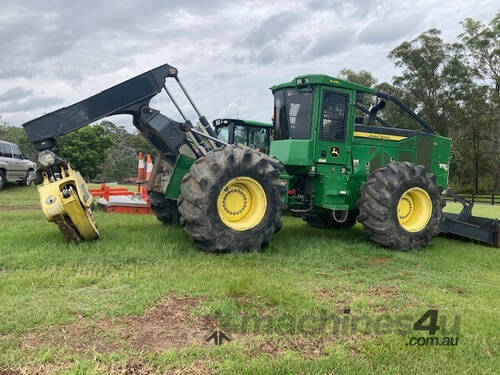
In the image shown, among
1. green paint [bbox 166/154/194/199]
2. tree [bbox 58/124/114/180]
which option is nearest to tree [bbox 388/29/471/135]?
tree [bbox 58/124/114/180]

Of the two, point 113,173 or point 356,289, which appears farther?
point 113,173

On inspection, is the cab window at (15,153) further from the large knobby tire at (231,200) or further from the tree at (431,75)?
the tree at (431,75)

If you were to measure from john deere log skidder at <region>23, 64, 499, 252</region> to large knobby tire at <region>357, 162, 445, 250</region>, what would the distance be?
2 centimetres

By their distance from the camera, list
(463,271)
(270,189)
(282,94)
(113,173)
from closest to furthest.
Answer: (463,271), (270,189), (282,94), (113,173)

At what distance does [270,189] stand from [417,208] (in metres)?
3.05

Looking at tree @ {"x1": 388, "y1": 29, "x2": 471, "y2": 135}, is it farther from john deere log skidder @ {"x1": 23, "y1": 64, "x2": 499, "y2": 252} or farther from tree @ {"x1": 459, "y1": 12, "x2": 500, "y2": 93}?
john deere log skidder @ {"x1": 23, "y1": 64, "x2": 499, "y2": 252}

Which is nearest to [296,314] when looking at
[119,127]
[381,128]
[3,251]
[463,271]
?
[463,271]

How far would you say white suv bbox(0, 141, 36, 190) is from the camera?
16.0 metres

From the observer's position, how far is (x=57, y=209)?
554 centimetres

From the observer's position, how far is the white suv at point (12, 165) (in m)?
16.0

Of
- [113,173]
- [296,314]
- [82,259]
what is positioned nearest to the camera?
[296,314]

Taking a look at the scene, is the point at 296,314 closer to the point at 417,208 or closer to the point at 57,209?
the point at 57,209

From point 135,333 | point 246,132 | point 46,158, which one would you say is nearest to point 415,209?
point 246,132

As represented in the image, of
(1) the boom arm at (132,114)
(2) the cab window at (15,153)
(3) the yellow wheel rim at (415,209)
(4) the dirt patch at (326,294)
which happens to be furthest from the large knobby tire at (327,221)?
(2) the cab window at (15,153)
